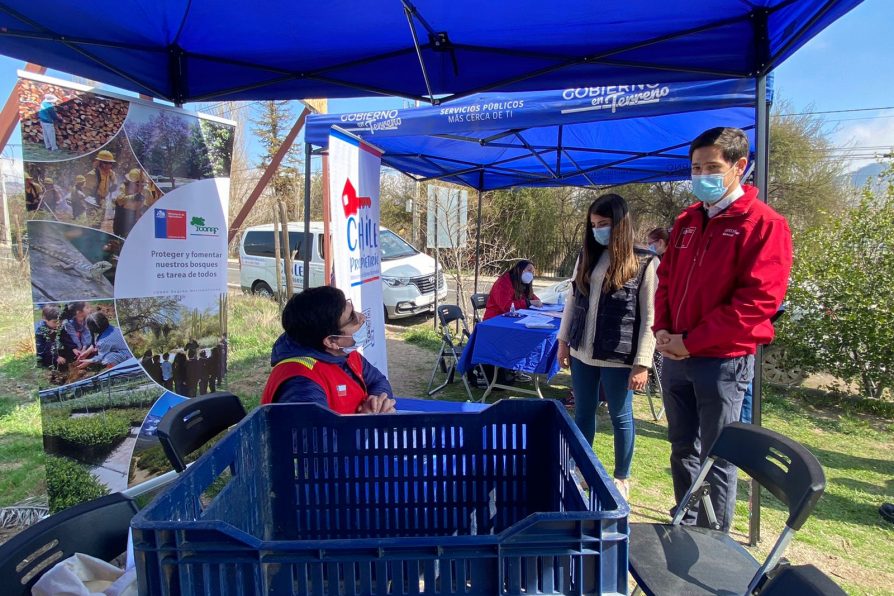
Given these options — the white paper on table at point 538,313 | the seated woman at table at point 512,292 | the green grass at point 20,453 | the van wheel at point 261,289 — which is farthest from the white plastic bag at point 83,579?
the van wheel at point 261,289

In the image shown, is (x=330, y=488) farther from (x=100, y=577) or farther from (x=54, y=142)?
(x=54, y=142)

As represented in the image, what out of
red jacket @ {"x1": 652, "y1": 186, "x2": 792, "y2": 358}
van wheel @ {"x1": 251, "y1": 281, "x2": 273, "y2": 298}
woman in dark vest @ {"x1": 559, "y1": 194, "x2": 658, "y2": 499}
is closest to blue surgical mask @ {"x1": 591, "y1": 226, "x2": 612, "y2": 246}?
woman in dark vest @ {"x1": 559, "y1": 194, "x2": 658, "y2": 499}

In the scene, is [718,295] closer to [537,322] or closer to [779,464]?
[779,464]

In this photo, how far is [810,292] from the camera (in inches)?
209

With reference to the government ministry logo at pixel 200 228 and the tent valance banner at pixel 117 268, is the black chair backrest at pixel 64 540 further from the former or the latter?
the government ministry logo at pixel 200 228

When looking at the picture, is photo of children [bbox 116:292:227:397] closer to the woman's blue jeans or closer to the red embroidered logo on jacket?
the woman's blue jeans

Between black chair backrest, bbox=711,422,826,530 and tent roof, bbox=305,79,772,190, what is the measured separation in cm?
201

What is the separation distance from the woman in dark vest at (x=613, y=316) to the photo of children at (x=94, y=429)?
99.2 inches

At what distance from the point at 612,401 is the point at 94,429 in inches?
110

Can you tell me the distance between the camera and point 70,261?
2.45 m

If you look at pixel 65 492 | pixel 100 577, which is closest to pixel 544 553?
pixel 100 577

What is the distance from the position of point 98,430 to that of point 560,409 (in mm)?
2558

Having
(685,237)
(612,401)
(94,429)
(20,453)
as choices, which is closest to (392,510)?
(685,237)

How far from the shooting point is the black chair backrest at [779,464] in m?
1.29
